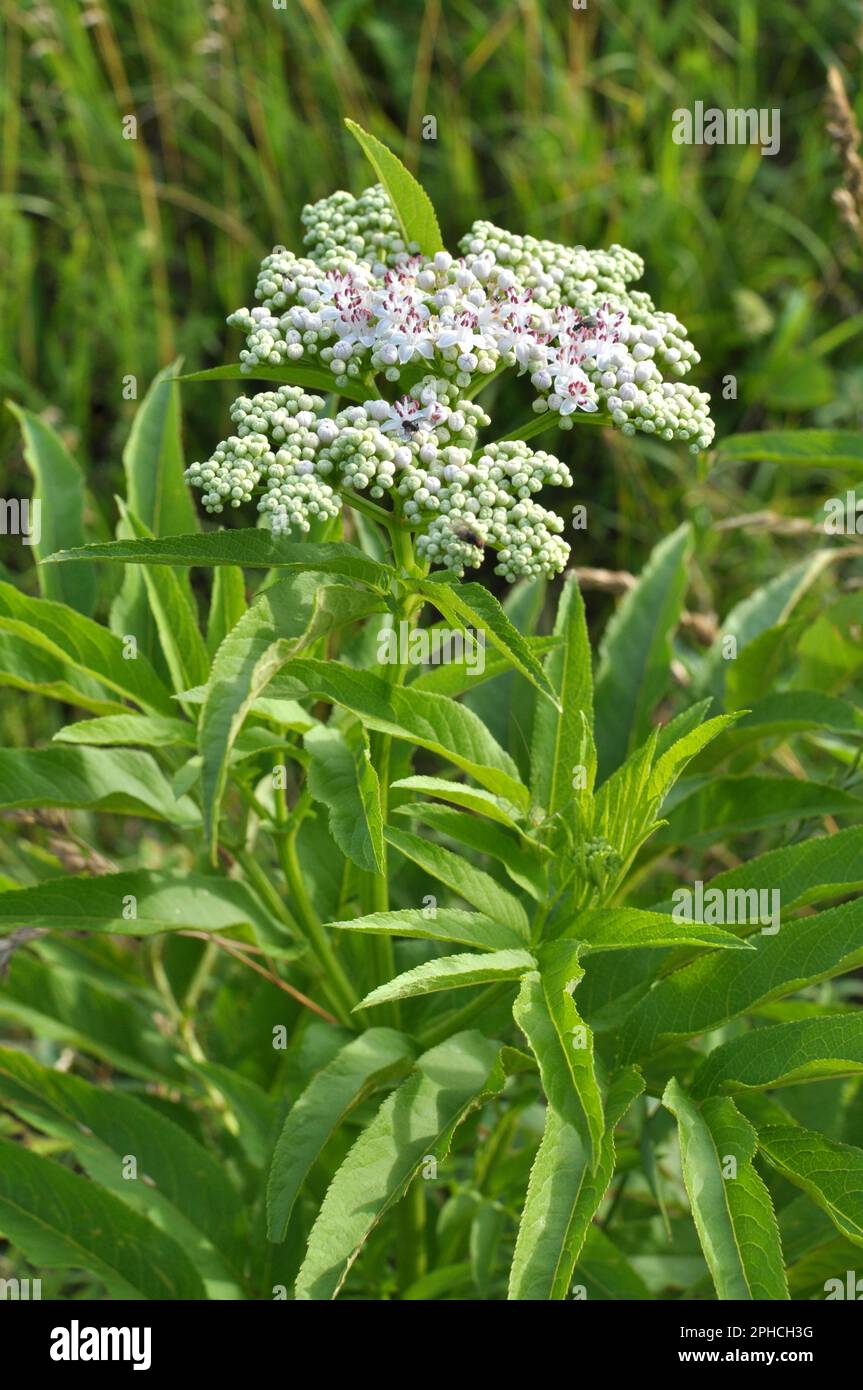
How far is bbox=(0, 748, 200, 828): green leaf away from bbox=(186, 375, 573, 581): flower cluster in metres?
0.62

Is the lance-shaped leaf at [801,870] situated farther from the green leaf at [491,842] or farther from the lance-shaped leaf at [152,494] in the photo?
the lance-shaped leaf at [152,494]

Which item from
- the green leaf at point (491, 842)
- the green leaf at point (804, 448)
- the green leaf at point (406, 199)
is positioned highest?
the green leaf at point (406, 199)

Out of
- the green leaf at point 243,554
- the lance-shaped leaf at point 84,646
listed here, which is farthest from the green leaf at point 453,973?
the lance-shaped leaf at point 84,646

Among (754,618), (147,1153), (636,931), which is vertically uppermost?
(754,618)

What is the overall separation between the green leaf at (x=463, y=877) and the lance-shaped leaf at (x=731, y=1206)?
0.34 m

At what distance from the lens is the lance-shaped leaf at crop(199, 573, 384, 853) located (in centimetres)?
178

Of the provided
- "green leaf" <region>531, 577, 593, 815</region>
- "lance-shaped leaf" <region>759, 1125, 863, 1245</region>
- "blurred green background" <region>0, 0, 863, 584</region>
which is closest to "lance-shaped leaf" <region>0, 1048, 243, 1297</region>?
"green leaf" <region>531, 577, 593, 815</region>

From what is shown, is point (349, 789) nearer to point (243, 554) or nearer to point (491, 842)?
point (491, 842)

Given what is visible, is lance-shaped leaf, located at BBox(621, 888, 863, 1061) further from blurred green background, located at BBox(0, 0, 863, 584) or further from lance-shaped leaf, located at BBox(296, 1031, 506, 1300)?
blurred green background, located at BBox(0, 0, 863, 584)

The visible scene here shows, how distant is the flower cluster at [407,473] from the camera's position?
76.4 inches

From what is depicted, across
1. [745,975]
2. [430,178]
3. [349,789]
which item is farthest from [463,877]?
[430,178]

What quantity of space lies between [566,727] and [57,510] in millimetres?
1072

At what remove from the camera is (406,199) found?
2.13 metres
